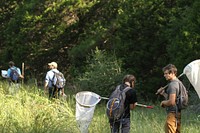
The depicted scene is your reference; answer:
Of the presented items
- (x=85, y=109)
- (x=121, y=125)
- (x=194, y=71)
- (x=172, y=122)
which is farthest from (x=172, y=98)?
(x=85, y=109)

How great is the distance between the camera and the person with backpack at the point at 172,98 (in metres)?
7.95

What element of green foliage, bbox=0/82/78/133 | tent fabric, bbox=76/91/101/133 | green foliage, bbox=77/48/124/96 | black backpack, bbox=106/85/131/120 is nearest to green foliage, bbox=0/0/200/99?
green foliage, bbox=77/48/124/96

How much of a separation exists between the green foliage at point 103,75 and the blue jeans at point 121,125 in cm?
923

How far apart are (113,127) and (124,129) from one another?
0.67 feet

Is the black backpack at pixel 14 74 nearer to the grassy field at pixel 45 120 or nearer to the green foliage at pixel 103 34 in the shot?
the grassy field at pixel 45 120

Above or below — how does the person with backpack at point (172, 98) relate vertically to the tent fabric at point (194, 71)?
below

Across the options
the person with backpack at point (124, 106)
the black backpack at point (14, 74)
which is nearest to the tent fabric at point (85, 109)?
the person with backpack at point (124, 106)

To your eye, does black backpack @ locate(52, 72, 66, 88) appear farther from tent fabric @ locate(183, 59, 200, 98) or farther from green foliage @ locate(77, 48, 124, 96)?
green foliage @ locate(77, 48, 124, 96)

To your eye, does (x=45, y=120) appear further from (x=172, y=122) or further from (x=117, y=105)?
(x=172, y=122)

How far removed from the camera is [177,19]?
1738 cm

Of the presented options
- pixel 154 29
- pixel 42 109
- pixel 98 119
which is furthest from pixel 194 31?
pixel 42 109

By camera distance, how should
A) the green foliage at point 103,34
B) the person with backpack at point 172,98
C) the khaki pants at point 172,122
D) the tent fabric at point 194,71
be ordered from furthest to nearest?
the green foliage at point 103,34 → the tent fabric at point 194,71 → the khaki pants at point 172,122 → the person with backpack at point 172,98

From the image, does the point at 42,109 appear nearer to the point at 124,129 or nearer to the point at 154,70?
the point at 124,129

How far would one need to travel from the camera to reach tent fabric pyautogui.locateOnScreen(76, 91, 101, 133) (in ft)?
31.6
